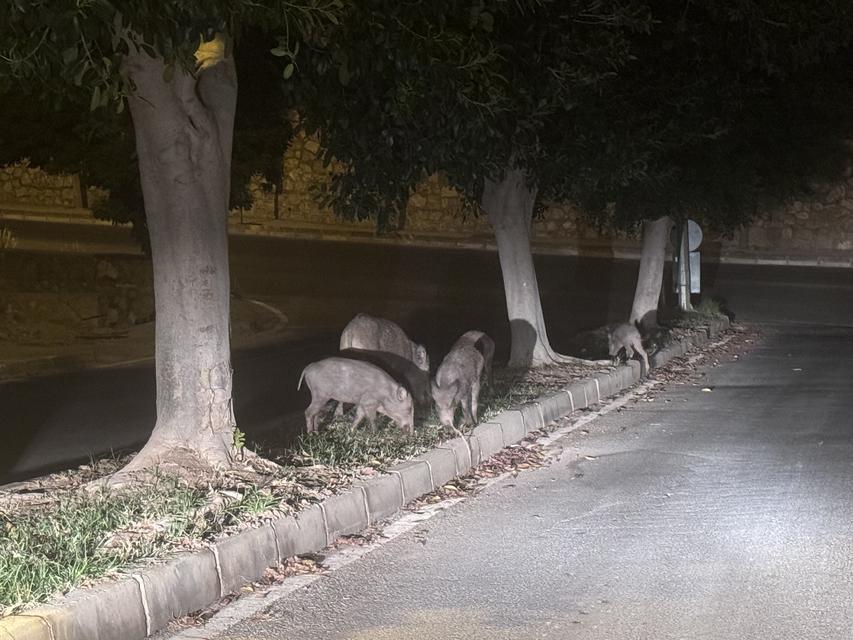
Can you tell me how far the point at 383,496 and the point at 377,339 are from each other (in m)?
2.91

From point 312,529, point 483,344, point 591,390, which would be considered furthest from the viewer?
point 591,390

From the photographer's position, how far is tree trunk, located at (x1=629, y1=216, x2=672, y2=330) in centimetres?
1736

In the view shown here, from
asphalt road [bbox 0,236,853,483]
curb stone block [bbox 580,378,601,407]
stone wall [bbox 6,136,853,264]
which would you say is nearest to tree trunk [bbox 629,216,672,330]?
asphalt road [bbox 0,236,853,483]

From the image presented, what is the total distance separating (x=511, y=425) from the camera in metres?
9.81

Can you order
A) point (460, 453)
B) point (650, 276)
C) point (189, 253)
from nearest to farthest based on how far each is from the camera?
point (189, 253) < point (460, 453) < point (650, 276)

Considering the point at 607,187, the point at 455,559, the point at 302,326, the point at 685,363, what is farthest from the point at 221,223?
the point at 302,326

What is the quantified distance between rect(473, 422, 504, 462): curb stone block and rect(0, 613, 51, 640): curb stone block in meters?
4.71

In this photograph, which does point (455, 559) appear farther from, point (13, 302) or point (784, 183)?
point (784, 183)

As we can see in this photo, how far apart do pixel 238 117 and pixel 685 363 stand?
6.39 metres

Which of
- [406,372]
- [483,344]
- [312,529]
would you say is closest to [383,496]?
[312,529]

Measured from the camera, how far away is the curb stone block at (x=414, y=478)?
7.71 meters

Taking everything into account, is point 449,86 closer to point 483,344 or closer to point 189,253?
point 189,253

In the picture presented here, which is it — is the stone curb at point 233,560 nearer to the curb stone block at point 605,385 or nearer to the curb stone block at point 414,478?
the curb stone block at point 414,478

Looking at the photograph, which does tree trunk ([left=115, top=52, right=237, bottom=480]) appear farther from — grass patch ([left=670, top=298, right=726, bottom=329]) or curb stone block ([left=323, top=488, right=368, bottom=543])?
grass patch ([left=670, top=298, right=726, bottom=329])
